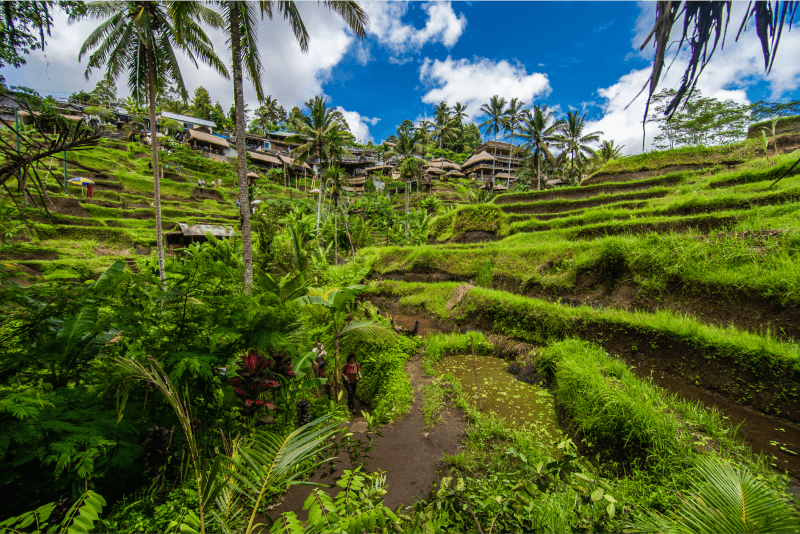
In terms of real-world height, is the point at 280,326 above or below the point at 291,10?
below

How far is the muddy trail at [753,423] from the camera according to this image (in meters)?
3.08

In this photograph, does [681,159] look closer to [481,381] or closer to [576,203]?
[576,203]

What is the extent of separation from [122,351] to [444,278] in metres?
9.94

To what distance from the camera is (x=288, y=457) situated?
5.96 ft

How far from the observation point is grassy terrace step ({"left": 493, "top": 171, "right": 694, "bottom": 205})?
1305cm

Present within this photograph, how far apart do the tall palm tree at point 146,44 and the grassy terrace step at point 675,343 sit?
10604 millimetres

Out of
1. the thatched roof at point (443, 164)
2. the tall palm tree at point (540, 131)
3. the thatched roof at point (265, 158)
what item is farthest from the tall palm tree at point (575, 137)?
the thatched roof at point (265, 158)

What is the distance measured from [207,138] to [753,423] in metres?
46.7

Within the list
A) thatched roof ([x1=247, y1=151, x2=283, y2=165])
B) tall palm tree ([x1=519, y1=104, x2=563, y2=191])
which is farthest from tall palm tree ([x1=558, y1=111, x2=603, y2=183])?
thatched roof ([x1=247, y1=151, x2=283, y2=165])

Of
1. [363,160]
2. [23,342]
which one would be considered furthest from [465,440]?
[363,160]

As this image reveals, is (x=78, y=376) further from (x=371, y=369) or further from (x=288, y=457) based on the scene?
(x=371, y=369)

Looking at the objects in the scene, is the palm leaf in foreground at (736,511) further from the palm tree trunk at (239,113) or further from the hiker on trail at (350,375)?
the palm tree trunk at (239,113)

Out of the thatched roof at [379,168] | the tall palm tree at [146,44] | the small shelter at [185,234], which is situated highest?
the thatched roof at [379,168]

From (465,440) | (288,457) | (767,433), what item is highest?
(288,457)
